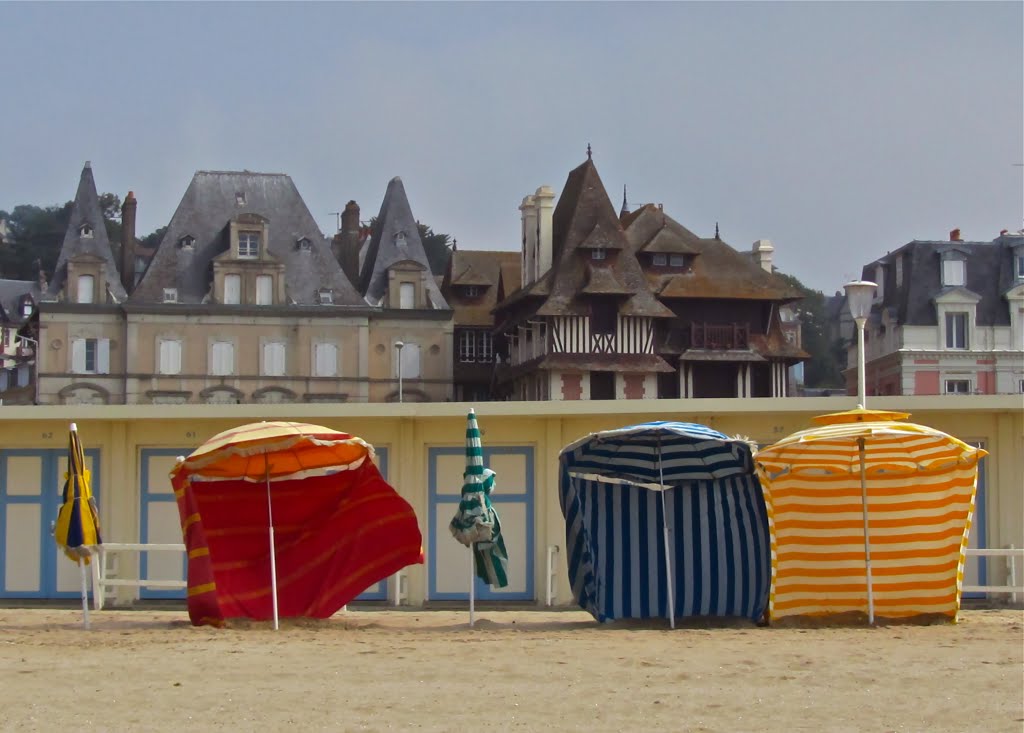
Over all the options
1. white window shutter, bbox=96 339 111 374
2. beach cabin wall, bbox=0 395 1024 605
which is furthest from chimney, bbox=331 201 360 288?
beach cabin wall, bbox=0 395 1024 605

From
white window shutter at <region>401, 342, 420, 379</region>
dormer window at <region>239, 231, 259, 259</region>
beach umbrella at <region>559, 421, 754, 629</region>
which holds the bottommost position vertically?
beach umbrella at <region>559, 421, 754, 629</region>

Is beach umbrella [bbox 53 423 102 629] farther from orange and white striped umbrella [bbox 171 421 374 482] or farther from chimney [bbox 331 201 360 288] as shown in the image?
chimney [bbox 331 201 360 288]

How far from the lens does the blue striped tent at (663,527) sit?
50.1ft

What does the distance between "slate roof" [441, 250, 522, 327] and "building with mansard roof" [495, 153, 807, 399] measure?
511 cm

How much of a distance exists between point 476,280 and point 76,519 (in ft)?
187

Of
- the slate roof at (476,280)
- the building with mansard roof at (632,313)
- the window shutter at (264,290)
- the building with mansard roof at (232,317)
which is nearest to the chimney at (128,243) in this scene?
the building with mansard roof at (232,317)

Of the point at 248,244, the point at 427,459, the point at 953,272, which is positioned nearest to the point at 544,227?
the point at 248,244

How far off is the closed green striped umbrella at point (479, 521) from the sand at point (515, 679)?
2.38 feet

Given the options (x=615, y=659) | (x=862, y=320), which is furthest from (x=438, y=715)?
(x=862, y=320)

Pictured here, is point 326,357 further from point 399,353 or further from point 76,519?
point 76,519

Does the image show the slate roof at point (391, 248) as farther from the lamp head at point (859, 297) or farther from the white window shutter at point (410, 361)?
the lamp head at point (859, 297)

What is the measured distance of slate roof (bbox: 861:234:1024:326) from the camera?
2589 inches

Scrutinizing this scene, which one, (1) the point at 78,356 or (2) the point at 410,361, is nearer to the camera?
(1) the point at 78,356

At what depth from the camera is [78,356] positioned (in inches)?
2539
